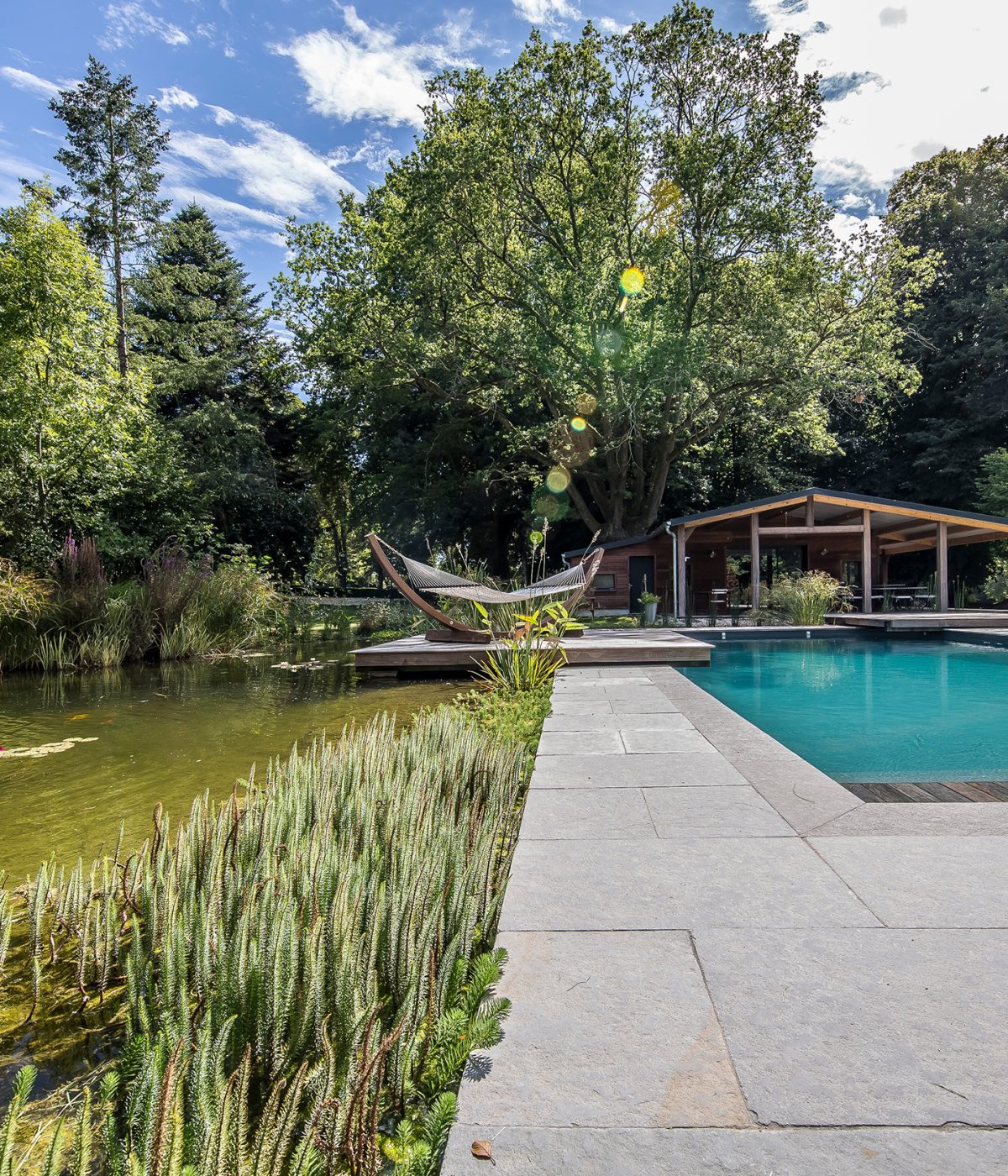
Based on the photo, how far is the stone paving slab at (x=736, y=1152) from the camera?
980 millimetres

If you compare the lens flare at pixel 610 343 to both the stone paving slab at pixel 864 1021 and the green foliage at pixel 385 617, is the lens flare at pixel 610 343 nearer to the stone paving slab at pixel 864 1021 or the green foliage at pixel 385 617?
the green foliage at pixel 385 617

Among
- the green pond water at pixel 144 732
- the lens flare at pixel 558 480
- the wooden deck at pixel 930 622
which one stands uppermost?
the lens flare at pixel 558 480

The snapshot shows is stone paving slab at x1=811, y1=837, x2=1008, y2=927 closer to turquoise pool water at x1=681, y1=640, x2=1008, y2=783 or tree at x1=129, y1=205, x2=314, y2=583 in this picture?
turquoise pool water at x1=681, y1=640, x2=1008, y2=783

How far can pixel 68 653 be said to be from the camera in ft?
29.6

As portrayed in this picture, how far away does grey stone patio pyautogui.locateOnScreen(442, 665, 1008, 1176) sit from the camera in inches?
40.8

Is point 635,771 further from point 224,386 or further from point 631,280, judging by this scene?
point 224,386

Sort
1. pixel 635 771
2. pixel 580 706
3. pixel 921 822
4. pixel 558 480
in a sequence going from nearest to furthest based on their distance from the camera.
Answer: pixel 921 822 < pixel 635 771 < pixel 580 706 < pixel 558 480

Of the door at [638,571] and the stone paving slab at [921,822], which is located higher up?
the door at [638,571]

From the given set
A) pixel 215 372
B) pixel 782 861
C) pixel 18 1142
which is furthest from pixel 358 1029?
pixel 215 372

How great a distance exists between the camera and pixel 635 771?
3.19 metres

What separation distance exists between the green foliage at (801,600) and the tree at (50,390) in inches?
471

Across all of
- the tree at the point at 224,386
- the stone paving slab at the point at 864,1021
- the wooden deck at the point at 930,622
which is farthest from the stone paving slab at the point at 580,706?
the tree at the point at 224,386

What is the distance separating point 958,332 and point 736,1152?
966 inches

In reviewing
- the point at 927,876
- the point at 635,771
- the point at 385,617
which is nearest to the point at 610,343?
the point at 385,617
